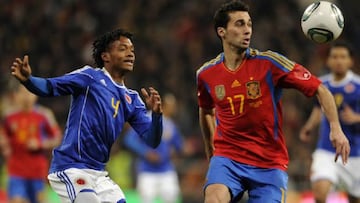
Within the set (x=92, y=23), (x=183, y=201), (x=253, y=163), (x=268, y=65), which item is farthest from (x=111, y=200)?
(x=92, y=23)

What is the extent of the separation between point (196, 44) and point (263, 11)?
1476mm

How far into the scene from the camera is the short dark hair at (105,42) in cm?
726

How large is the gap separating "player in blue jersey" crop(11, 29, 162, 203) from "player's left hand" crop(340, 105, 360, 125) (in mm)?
2751

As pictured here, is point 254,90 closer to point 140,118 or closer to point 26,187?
point 140,118

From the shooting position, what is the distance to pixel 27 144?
1174 centimetres

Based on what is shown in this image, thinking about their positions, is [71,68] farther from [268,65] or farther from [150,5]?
[268,65]

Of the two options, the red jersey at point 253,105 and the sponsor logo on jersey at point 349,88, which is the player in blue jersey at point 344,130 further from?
the red jersey at point 253,105

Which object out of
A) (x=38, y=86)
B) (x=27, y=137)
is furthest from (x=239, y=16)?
(x=27, y=137)

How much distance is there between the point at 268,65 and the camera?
22.7 feet

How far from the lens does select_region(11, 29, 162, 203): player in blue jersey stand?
688cm

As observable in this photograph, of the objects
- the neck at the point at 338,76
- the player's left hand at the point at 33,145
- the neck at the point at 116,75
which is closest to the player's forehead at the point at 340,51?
the neck at the point at 338,76

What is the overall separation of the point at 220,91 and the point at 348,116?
2582 millimetres

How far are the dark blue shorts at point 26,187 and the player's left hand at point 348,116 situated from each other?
175 inches

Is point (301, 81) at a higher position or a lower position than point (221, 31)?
lower
